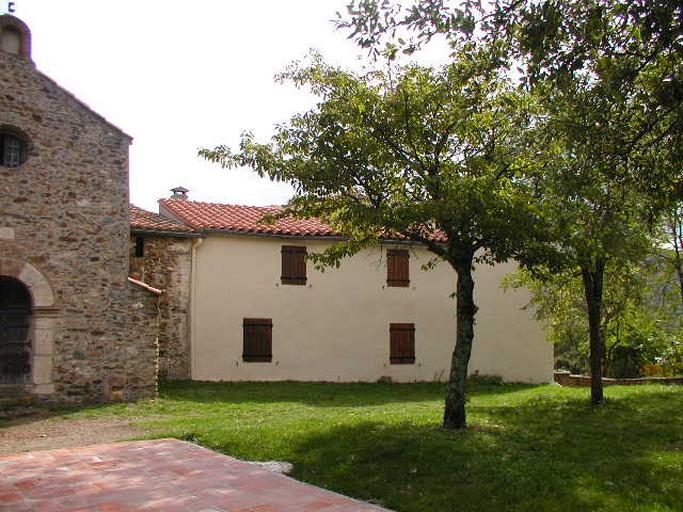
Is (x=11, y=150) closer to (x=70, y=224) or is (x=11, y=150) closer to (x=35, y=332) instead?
(x=70, y=224)

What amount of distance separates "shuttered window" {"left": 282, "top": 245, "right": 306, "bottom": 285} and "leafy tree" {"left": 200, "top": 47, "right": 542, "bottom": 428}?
9254 millimetres

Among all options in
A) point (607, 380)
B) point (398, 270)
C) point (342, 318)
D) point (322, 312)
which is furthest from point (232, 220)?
point (607, 380)

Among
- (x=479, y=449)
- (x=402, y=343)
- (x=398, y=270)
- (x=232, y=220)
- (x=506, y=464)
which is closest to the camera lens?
(x=506, y=464)

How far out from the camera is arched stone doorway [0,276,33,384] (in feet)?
45.0

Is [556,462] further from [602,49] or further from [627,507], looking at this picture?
[602,49]

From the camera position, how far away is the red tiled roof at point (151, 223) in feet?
55.4

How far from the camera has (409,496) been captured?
6.15 m

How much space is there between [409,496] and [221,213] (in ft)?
47.5

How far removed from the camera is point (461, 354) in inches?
354

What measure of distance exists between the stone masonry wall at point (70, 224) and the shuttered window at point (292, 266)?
5.42m

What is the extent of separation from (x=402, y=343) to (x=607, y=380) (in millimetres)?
6160

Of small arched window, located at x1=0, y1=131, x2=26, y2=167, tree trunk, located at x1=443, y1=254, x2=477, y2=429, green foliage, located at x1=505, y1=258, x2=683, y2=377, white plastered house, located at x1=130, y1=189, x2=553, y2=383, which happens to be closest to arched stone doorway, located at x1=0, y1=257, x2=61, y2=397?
small arched window, located at x1=0, y1=131, x2=26, y2=167

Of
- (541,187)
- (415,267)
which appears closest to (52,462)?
(541,187)

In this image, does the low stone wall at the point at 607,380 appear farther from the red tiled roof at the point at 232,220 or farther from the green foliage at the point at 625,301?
the red tiled roof at the point at 232,220
